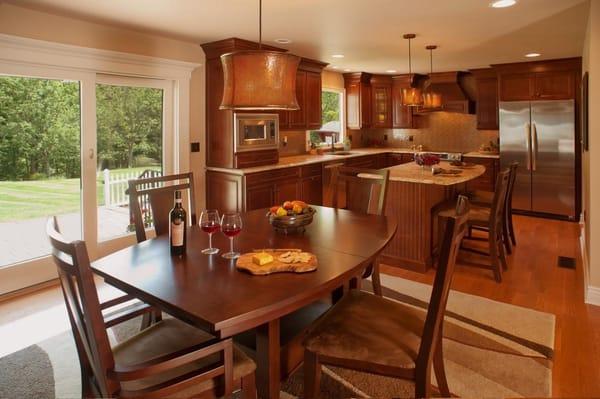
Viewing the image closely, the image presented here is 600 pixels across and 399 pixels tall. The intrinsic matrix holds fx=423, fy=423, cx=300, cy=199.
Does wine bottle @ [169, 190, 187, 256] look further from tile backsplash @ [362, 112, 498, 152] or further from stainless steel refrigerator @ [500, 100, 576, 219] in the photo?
tile backsplash @ [362, 112, 498, 152]

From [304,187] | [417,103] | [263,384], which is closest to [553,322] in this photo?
[263,384]

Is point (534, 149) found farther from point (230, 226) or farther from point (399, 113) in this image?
point (230, 226)

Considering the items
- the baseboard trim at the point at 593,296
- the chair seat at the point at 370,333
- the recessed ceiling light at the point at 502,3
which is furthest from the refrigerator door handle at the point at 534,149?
the chair seat at the point at 370,333

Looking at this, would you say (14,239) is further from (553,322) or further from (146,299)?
(553,322)

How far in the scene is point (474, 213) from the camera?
4.01 metres

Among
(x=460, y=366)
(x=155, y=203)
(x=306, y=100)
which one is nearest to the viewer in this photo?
(x=460, y=366)

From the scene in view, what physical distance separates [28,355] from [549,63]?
23.0 feet

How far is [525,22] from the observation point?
4.00 metres

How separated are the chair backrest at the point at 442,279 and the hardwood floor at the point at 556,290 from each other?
1.05m

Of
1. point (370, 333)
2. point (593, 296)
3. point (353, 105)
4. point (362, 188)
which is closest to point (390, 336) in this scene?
point (370, 333)

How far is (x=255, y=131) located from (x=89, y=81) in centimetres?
180

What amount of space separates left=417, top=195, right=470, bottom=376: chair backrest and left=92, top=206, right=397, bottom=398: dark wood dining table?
0.35m

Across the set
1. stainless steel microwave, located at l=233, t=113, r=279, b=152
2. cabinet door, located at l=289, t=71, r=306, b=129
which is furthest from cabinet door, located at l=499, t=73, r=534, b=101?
stainless steel microwave, located at l=233, t=113, r=279, b=152

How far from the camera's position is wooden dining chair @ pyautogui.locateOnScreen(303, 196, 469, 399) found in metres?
1.61
